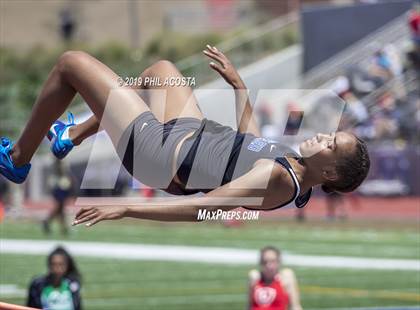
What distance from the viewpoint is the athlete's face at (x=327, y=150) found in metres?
5.88

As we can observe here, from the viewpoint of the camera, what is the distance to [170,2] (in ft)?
155

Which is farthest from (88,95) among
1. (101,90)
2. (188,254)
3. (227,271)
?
(188,254)

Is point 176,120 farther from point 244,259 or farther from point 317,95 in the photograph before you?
point 317,95

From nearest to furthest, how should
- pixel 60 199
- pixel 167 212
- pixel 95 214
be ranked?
pixel 95 214, pixel 167 212, pixel 60 199

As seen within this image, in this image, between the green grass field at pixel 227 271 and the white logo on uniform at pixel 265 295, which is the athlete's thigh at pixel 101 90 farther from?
the green grass field at pixel 227 271

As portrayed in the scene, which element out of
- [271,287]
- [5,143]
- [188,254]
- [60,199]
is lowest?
[5,143]

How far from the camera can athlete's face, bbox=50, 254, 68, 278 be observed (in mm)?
9625

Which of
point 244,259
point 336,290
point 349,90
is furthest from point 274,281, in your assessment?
point 349,90

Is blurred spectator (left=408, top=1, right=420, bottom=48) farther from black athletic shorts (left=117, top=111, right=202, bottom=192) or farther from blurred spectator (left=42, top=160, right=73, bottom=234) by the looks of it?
black athletic shorts (left=117, top=111, right=202, bottom=192)

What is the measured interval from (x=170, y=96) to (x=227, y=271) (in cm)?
911

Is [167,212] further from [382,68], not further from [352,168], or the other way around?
[382,68]

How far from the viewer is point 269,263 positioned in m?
9.87

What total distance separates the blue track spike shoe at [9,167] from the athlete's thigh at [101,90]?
563 mm

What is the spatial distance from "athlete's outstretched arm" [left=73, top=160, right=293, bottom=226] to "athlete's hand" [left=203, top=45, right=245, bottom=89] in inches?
31.2
